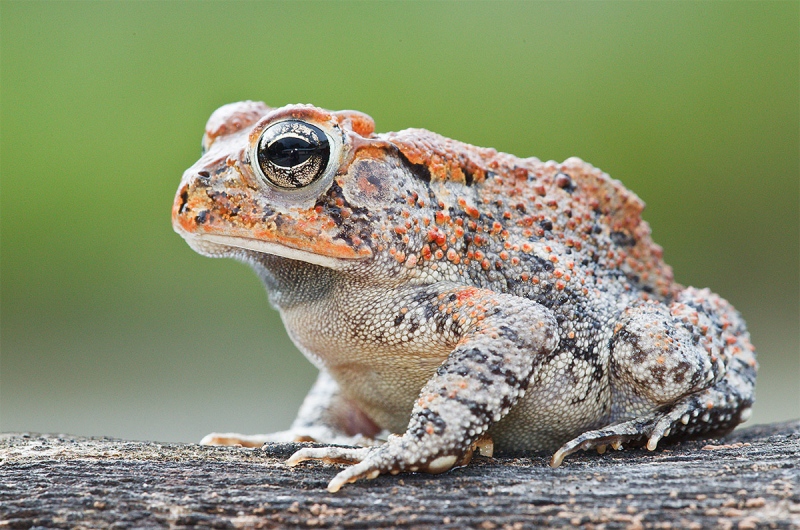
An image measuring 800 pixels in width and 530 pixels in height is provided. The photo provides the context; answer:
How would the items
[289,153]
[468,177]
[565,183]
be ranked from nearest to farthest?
[289,153] → [468,177] → [565,183]

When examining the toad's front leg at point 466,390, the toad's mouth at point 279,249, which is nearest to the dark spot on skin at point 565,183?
the toad's front leg at point 466,390

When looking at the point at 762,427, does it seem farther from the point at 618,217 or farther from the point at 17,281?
the point at 17,281

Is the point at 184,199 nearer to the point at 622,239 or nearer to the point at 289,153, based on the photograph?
the point at 289,153

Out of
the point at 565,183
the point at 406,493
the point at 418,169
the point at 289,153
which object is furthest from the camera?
the point at 565,183

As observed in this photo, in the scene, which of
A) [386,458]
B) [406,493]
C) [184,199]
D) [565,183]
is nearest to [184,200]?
[184,199]

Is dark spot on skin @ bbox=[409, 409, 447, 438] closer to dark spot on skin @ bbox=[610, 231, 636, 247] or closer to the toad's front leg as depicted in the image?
the toad's front leg
